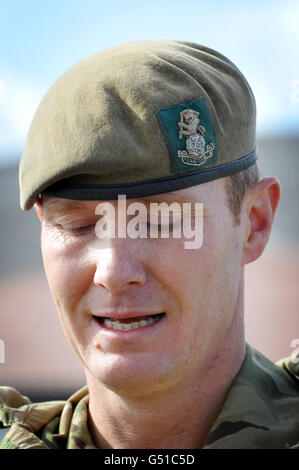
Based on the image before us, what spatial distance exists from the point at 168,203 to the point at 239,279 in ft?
0.97

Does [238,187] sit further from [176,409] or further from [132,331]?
[176,409]

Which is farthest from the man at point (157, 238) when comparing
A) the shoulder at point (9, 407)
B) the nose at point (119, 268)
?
the shoulder at point (9, 407)

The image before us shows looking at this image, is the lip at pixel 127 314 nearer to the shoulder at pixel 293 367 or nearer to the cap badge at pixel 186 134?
the cap badge at pixel 186 134

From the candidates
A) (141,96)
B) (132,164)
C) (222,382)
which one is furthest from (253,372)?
(141,96)

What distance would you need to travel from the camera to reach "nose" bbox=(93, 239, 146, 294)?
134cm

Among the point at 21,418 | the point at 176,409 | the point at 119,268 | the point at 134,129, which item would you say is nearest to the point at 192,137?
the point at 134,129

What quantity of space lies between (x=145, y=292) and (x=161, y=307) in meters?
0.05

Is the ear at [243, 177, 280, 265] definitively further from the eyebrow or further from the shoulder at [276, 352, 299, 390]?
the eyebrow

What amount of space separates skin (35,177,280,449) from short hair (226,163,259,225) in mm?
19

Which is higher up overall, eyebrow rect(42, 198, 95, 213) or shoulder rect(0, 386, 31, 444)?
eyebrow rect(42, 198, 95, 213)

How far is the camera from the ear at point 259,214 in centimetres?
157

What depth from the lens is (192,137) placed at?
138 centimetres

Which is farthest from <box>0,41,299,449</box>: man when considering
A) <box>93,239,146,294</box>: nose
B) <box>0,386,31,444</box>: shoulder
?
<box>0,386,31,444</box>: shoulder
